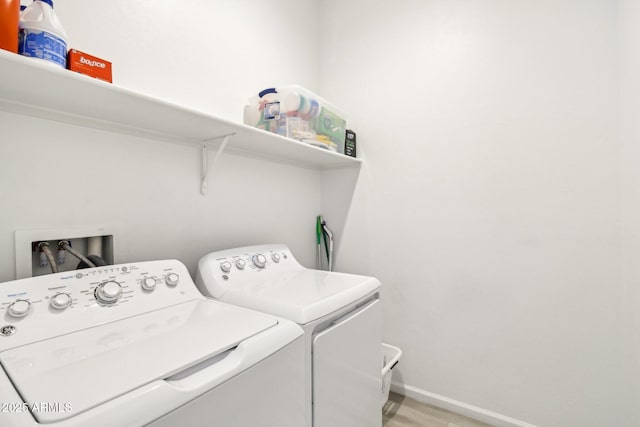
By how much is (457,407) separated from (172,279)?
1.76 metres

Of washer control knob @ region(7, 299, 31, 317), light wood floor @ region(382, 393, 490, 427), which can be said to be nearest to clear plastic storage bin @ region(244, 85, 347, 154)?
washer control knob @ region(7, 299, 31, 317)

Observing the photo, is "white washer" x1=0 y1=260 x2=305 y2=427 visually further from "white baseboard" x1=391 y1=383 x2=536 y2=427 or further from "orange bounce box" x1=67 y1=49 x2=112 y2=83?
"white baseboard" x1=391 y1=383 x2=536 y2=427

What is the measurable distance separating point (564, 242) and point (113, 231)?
6.74 feet

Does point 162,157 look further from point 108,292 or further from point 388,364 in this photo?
point 388,364

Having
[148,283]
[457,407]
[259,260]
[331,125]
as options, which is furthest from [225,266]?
[457,407]

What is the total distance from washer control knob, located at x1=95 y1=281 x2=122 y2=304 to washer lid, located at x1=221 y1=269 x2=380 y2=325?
0.36 m

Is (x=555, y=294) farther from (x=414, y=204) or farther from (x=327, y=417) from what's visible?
(x=327, y=417)

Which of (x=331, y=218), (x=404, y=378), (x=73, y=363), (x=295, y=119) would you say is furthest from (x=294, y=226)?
(x=73, y=363)

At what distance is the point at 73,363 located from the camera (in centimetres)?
59

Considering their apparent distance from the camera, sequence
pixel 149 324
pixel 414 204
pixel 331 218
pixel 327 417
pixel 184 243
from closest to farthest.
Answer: pixel 149 324, pixel 327 417, pixel 184 243, pixel 414 204, pixel 331 218

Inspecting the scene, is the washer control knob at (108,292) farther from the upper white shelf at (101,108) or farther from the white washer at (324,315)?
the upper white shelf at (101,108)

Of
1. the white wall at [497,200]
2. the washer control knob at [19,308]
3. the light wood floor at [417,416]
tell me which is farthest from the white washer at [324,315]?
the white wall at [497,200]

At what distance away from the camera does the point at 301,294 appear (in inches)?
42.5

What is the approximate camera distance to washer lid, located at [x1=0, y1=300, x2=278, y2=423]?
488 mm
